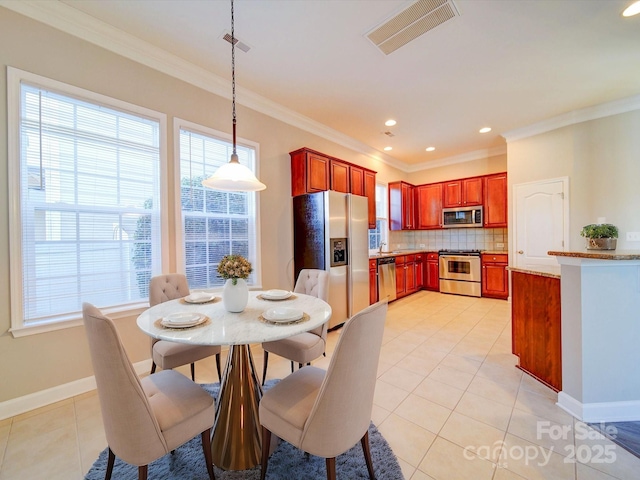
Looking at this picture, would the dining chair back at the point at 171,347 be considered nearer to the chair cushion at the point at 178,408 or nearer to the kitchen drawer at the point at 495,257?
the chair cushion at the point at 178,408

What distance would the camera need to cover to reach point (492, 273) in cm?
496

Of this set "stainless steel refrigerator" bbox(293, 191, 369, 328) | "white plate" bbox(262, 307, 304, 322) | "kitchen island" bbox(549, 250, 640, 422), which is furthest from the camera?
"stainless steel refrigerator" bbox(293, 191, 369, 328)

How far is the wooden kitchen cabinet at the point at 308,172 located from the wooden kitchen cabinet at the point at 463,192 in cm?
332

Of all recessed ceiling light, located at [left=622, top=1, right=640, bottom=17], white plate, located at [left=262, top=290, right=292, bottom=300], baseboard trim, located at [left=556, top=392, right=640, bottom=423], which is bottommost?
baseboard trim, located at [left=556, top=392, right=640, bottom=423]

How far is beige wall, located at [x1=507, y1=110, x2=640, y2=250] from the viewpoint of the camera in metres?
3.43

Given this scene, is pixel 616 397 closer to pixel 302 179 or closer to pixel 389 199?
pixel 302 179

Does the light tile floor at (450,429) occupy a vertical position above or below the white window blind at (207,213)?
below

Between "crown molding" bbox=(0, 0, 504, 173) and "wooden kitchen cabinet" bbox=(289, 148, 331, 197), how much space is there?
22.1 inches

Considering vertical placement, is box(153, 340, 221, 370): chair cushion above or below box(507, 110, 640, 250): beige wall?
below

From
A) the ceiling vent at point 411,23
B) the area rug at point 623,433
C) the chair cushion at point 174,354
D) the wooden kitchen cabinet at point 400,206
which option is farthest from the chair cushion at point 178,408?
the wooden kitchen cabinet at point 400,206

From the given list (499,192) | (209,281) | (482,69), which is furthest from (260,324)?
(499,192)

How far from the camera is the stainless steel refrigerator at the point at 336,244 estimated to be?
132 inches

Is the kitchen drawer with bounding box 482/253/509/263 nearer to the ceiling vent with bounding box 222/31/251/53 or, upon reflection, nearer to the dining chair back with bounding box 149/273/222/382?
the dining chair back with bounding box 149/273/222/382

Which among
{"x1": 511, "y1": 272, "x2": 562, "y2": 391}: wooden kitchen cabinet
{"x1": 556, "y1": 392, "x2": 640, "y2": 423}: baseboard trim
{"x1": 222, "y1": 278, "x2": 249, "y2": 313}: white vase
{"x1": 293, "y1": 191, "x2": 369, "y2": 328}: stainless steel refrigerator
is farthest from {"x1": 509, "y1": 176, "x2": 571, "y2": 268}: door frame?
{"x1": 222, "y1": 278, "x2": 249, "y2": 313}: white vase
